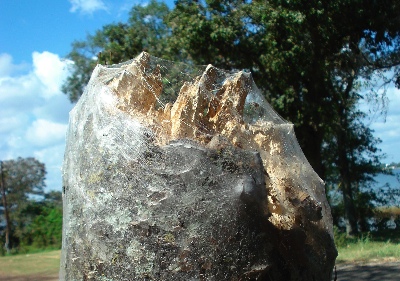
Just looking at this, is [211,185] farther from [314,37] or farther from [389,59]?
[389,59]

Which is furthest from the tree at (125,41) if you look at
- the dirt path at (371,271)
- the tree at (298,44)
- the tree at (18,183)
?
the tree at (18,183)

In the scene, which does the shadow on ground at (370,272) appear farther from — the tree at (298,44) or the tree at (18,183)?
the tree at (18,183)

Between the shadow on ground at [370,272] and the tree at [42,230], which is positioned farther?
the tree at [42,230]

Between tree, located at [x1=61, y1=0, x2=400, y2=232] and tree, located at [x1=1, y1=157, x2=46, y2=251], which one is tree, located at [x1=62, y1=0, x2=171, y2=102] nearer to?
tree, located at [x1=61, y1=0, x2=400, y2=232]

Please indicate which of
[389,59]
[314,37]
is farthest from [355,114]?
[314,37]

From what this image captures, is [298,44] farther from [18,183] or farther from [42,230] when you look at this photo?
[18,183]
